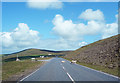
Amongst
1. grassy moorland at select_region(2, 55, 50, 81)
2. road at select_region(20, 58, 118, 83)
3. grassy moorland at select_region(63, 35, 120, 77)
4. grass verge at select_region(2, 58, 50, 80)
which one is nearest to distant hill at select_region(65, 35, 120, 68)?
grassy moorland at select_region(63, 35, 120, 77)

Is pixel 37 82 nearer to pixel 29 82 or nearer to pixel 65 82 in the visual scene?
pixel 29 82

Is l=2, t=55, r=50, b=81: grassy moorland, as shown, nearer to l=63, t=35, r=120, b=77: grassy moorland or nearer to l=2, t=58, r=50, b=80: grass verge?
l=2, t=58, r=50, b=80: grass verge

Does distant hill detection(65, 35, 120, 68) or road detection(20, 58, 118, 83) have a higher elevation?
distant hill detection(65, 35, 120, 68)

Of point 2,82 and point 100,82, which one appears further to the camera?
point 2,82

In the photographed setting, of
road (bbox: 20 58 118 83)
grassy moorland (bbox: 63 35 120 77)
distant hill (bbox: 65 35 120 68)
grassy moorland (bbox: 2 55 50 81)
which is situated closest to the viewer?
road (bbox: 20 58 118 83)

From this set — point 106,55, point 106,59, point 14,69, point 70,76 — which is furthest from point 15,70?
point 106,55

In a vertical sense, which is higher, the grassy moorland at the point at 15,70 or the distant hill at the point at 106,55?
the distant hill at the point at 106,55

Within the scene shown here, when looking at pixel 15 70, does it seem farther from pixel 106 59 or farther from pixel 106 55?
pixel 106 55

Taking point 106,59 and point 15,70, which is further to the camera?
point 106,59

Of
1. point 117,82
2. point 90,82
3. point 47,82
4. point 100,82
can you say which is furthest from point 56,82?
point 117,82

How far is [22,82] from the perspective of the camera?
12.0m

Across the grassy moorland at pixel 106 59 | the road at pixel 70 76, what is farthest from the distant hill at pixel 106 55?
the road at pixel 70 76

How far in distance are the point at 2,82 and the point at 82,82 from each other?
6546mm

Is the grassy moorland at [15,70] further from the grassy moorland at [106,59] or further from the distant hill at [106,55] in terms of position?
the distant hill at [106,55]
